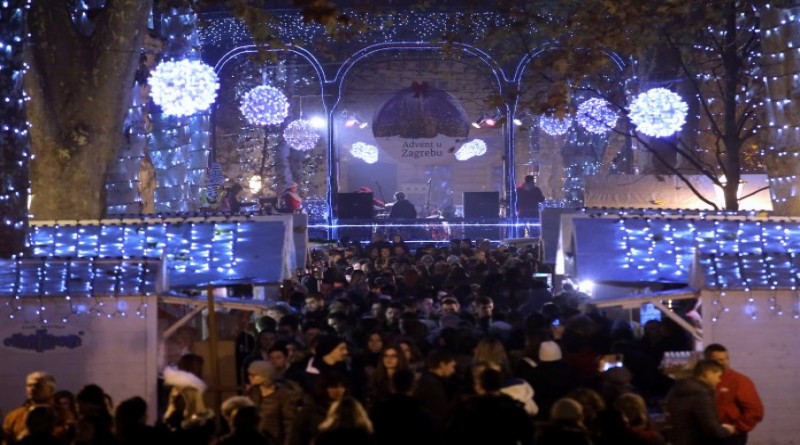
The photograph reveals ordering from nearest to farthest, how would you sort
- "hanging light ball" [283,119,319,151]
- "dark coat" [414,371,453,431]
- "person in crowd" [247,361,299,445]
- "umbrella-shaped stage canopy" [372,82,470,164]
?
"person in crowd" [247,361,299,445]
"dark coat" [414,371,453,431]
"umbrella-shaped stage canopy" [372,82,470,164]
"hanging light ball" [283,119,319,151]

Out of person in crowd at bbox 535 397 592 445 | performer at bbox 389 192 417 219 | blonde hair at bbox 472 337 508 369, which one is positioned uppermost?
performer at bbox 389 192 417 219

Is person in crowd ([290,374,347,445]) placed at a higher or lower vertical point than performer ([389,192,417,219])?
lower

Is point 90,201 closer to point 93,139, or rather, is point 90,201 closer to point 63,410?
point 93,139

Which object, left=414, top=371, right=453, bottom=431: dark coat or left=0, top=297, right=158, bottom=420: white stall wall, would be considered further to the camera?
left=0, top=297, right=158, bottom=420: white stall wall

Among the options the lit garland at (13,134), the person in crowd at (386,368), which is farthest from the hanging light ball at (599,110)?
the person in crowd at (386,368)

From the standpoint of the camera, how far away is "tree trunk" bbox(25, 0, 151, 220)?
15.4 m

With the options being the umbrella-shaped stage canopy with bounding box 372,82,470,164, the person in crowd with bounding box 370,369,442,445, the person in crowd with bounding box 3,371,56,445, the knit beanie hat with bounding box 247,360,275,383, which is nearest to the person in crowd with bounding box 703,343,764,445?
the person in crowd with bounding box 370,369,442,445

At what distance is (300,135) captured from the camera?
31.7 meters

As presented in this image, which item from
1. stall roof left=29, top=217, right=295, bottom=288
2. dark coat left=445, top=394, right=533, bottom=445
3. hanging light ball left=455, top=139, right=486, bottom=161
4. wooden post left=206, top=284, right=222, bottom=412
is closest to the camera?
dark coat left=445, top=394, right=533, bottom=445

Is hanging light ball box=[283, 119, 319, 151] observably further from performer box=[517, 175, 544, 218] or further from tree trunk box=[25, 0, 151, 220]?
tree trunk box=[25, 0, 151, 220]

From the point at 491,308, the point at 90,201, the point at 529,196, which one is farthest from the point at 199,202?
the point at 491,308

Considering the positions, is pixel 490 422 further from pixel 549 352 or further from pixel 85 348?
pixel 85 348

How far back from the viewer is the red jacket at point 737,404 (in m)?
8.82

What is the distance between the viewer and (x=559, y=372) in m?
9.71
